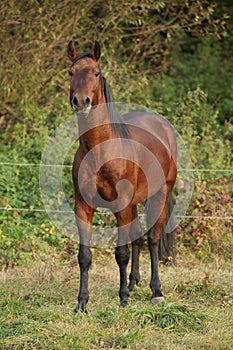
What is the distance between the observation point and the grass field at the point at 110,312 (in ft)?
13.2

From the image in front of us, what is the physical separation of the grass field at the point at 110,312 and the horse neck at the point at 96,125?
1.30m

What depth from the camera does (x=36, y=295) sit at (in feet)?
17.2

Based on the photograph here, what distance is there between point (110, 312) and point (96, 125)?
4.71 ft

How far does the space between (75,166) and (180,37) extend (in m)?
8.58

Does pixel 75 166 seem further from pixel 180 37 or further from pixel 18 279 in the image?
pixel 180 37

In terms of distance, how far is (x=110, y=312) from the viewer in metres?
4.57

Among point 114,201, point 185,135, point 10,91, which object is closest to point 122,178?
point 114,201

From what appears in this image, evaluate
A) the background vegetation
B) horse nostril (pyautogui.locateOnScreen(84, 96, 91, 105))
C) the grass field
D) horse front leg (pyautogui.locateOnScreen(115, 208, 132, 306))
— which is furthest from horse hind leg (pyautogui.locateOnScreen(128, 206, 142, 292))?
horse nostril (pyautogui.locateOnScreen(84, 96, 91, 105))

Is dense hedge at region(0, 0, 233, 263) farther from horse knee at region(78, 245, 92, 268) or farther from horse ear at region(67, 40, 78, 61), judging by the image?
horse ear at region(67, 40, 78, 61)

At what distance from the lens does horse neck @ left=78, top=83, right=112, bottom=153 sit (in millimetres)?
4727

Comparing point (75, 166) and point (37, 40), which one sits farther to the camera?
point (37, 40)

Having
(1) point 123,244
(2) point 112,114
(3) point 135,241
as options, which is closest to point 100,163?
(2) point 112,114

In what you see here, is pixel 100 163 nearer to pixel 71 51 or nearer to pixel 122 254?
pixel 122 254

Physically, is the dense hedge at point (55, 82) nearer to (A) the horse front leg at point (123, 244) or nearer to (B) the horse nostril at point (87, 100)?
(A) the horse front leg at point (123, 244)
